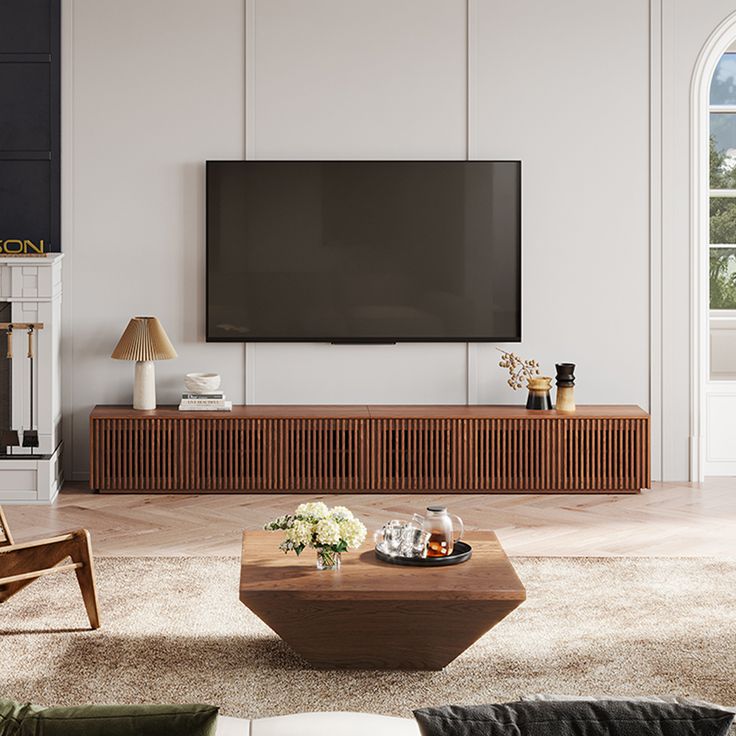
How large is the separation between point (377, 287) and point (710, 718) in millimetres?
4952

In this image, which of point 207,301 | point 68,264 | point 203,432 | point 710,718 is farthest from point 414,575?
point 68,264

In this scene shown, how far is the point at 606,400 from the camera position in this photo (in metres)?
6.50

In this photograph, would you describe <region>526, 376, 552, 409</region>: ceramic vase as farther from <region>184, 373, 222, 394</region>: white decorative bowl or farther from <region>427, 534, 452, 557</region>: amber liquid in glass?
<region>427, 534, 452, 557</region>: amber liquid in glass

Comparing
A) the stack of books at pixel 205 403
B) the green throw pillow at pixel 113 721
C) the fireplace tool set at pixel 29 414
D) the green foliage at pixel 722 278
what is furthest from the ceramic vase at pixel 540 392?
the green throw pillow at pixel 113 721

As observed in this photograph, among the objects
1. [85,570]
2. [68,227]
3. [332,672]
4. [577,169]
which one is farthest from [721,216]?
[85,570]

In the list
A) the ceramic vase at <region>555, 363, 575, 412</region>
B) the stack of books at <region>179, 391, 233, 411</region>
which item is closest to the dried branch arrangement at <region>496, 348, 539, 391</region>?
the ceramic vase at <region>555, 363, 575, 412</region>

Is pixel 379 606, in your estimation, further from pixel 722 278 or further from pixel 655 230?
pixel 722 278

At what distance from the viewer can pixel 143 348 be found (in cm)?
609

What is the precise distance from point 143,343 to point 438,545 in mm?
3041

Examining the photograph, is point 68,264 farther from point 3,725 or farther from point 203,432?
point 3,725

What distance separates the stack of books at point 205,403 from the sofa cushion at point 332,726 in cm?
438

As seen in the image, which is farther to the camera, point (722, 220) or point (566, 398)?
point (722, 220)

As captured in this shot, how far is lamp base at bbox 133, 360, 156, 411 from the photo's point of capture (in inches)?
243

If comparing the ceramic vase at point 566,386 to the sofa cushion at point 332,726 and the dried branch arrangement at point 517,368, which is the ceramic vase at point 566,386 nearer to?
the dried branch arrangement at point 517,368
